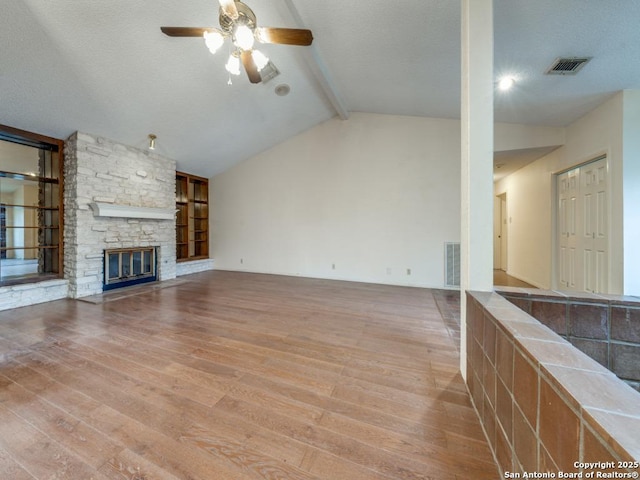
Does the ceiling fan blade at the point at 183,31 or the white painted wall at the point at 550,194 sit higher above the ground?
the ceiling fan blade at the point at 183,31

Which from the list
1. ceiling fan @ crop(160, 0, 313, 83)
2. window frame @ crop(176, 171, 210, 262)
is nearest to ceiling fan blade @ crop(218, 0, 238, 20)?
ceiling fan @ crop(160, 0, 313, 83)

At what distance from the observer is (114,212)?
157 inches

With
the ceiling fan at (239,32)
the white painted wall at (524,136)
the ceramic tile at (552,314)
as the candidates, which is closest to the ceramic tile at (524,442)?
the ceramic tile at (552,314)

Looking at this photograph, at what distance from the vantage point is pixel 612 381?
0.62 metres

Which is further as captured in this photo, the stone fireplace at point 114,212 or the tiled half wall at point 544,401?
the stone fireplace at point 114,212

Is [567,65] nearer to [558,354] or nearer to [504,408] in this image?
[558,354]

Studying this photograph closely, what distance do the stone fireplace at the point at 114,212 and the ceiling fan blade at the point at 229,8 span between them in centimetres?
337

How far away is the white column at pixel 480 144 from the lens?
5.09ft

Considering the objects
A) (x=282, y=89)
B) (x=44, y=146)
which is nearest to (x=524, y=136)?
(x=282, y=89)

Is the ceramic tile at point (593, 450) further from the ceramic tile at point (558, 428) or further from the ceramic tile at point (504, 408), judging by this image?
the ceramic tile at point (504, 408)

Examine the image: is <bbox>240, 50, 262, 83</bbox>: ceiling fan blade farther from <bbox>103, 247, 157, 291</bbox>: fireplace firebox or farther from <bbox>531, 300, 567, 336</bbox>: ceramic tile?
<bbox>103, 247, 157, 291</bbox>: fireplace firebox

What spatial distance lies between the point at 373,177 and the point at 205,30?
336 cm

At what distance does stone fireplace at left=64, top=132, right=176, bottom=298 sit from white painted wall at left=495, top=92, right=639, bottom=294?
658 centimetres

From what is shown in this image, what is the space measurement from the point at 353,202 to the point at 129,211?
3.91 metres
